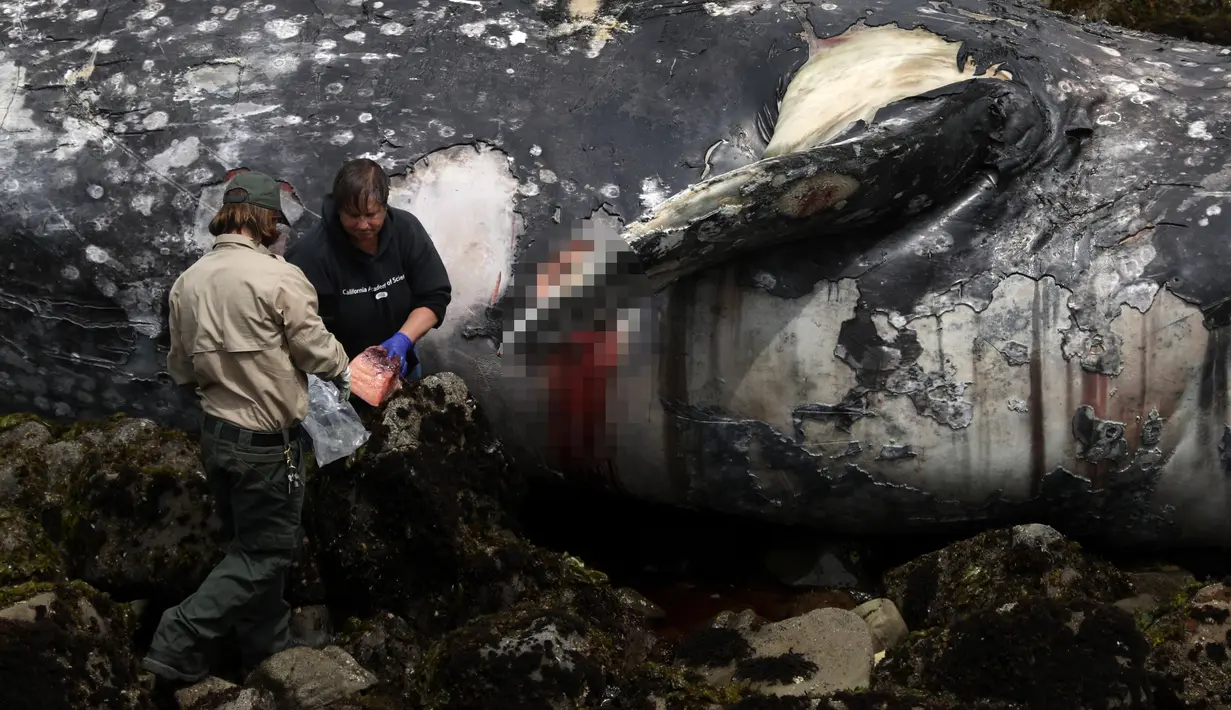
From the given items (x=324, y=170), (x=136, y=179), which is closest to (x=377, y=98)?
(x=324, y=170)

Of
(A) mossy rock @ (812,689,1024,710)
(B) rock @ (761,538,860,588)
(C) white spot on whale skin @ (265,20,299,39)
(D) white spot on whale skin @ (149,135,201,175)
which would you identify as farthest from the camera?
(C) white spot on whale skin @ (265,20,299,39)

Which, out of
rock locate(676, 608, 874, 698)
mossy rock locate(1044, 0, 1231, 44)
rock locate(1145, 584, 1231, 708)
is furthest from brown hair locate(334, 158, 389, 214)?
mossy rock locate(1044, 0, 1231, 44)

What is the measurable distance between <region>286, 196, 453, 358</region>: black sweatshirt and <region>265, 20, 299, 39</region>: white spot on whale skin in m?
0.89

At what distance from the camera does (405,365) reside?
5.04 metres

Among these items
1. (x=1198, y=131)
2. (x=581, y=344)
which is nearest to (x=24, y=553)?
(x=581, y=344)

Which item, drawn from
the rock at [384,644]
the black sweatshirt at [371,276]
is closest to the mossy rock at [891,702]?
the rock at [384,644]

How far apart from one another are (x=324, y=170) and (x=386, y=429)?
1021mm

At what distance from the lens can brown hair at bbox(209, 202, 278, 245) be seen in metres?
4.36

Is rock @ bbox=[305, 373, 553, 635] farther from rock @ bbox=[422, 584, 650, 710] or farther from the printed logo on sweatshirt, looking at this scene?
rock @ bbox=[422, 584, 650, 710]

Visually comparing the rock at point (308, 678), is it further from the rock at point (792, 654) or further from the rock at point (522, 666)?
the rock at point (792, 654)

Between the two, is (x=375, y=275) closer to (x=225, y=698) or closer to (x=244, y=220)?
(x=244, y=220)

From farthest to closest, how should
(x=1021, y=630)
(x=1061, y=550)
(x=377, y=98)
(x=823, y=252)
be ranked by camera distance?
1. (x=377, y=98)
2. (x=823, y=252)
3. (x=1061, y=550)
4. (x=1021, y=630)

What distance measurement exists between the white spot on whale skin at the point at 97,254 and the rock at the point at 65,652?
133 cm

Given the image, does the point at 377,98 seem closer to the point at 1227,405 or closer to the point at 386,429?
the point at 386,429
